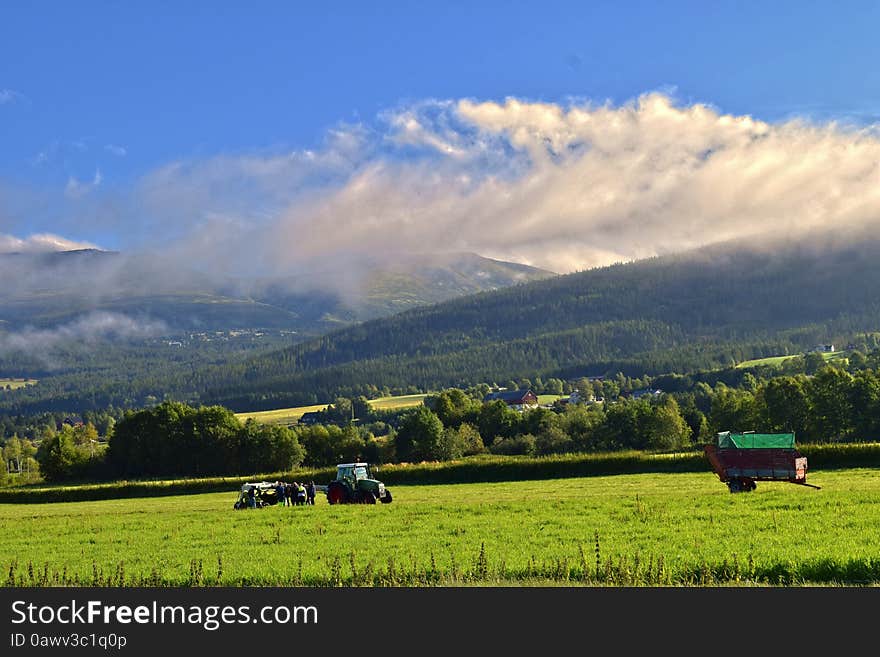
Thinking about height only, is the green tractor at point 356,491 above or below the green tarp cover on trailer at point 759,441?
below

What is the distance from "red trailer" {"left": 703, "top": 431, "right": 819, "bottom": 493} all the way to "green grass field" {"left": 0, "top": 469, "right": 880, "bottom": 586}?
1.00 metres

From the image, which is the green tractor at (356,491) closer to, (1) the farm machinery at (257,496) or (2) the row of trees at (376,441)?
(1) the farm machinery at (257,496)

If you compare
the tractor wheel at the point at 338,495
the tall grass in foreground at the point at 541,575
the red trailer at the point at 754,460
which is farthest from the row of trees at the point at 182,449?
the tall grass in foreground at the point at 541,575

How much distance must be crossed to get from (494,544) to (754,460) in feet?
69.5

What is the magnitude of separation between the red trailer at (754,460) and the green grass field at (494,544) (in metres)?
1.00

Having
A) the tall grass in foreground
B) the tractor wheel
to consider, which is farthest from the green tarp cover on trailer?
the tall grass in foreground

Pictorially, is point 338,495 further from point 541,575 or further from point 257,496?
point 541,575

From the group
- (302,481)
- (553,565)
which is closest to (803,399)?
(302,481)

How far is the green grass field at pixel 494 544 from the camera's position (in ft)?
72.8

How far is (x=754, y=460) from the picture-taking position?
145ft

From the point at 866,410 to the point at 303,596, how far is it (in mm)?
92035

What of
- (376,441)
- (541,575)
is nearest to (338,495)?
(541,575)

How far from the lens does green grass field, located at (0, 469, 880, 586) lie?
2219 cm

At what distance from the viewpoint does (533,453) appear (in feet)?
363
